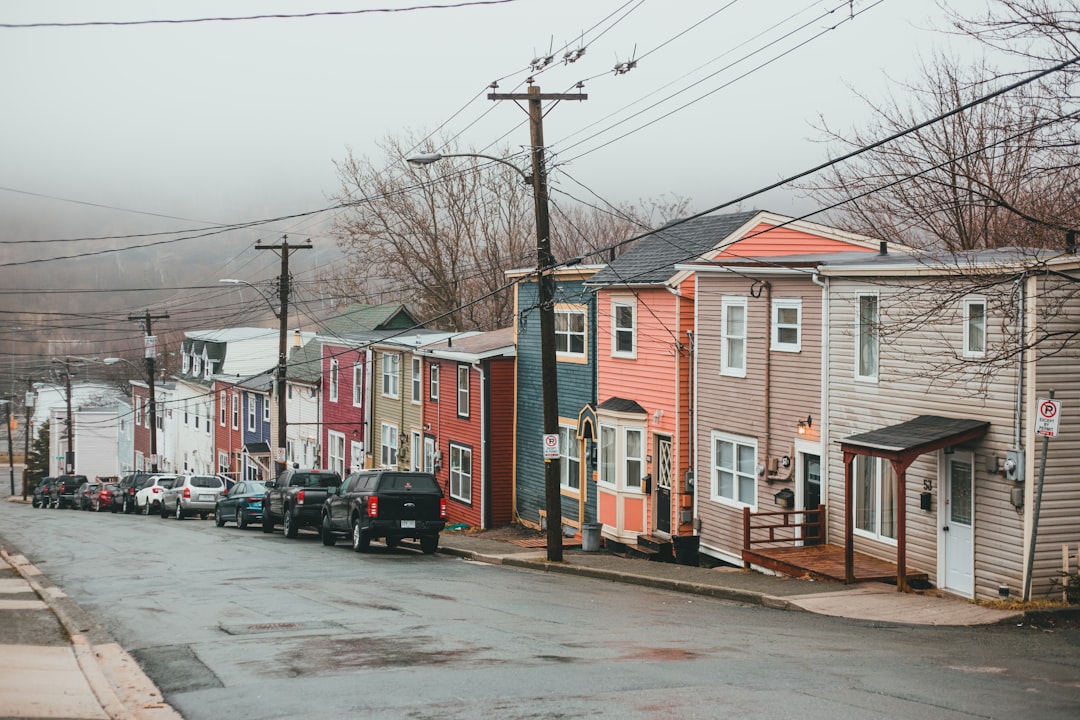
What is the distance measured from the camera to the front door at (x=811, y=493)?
2202 cm

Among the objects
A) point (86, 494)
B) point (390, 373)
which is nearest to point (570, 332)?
point (390, 373)

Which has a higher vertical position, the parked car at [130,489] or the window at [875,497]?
the window at [875,497]

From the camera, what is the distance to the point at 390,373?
44688 mm

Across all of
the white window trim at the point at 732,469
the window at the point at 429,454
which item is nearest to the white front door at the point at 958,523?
the white window trim at the point at 732,469

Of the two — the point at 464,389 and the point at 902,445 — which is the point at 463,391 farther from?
the point at 902,445

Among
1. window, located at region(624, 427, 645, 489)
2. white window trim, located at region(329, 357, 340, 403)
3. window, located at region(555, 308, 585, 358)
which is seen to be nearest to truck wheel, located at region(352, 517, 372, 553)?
window, located at region(624, 427, 645, 489)

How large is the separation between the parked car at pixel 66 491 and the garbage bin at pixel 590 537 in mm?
43047

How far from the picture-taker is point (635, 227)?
69625 millimetres

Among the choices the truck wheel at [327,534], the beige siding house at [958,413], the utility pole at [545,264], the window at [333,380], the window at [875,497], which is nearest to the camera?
the beige siding house at [958,413]

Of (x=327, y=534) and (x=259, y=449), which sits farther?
(x=259, y=449)

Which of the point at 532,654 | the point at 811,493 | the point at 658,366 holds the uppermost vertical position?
the point at 658,366

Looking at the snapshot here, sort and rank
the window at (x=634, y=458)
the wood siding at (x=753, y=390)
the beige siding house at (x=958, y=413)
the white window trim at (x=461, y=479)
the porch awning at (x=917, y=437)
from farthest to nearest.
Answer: the white window trim at (x=461, y=479)
the window at (x=634, y=458)
the wood siding at (x=753, y=390)
the porch awning at (x=917, y=437)
the beige siding house at (x=958, y=413)

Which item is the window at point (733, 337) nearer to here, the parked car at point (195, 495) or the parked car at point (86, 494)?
the parked car at point (195, 495)

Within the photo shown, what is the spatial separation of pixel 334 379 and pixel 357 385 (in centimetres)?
316
